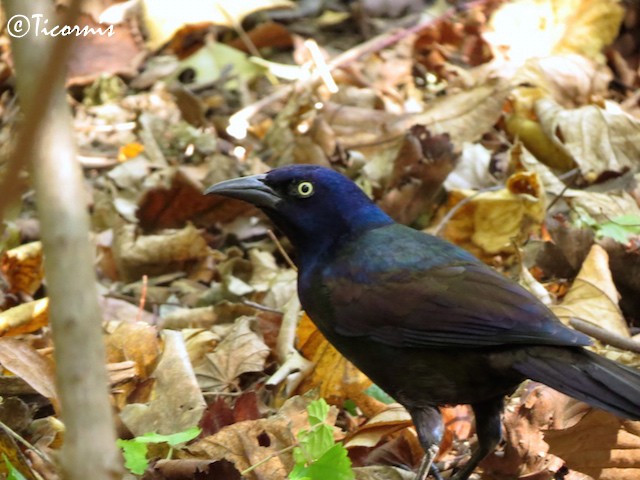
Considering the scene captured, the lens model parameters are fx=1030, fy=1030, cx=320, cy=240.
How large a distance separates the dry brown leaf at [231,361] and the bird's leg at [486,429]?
1040 millimetres

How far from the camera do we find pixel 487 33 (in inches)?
295

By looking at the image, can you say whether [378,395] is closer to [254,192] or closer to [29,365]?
[254,192]

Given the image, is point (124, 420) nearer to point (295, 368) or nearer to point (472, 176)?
point (295, 368)

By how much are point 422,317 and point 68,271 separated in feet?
6.56

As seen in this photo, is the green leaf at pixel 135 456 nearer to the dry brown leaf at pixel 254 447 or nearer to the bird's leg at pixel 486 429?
the dry brown leaf at pixel 254 447

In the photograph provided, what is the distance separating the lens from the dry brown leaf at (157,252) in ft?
17.4

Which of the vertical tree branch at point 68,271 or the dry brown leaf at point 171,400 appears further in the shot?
the dry brown leaf at point 171,400

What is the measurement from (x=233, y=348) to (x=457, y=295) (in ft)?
3.89

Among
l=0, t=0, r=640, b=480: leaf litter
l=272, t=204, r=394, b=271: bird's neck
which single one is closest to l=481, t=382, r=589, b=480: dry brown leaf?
l=0, t=0, r=640, b=480: leaf litter

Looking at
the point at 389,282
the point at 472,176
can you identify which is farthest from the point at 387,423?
the point at 472,176

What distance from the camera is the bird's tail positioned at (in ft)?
9.84

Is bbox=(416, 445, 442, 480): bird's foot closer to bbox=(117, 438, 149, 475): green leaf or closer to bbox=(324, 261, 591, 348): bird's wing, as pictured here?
bbox=(324, 261, 591, 348): bird's wing

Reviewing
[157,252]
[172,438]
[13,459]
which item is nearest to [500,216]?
[157,252]

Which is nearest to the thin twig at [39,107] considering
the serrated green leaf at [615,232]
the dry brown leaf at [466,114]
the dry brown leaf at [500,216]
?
the serrated green leaf at [615,232]
